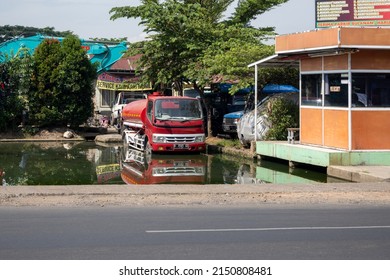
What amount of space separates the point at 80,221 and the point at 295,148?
446 inches

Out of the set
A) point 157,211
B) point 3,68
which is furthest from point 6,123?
point 157,211

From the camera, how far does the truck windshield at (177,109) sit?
25000 millimetres

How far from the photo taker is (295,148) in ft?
69.8

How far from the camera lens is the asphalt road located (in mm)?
8625

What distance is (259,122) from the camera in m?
25.3

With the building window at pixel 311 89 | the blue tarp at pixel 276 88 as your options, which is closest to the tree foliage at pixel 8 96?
the blue tarp at pixel 276 88

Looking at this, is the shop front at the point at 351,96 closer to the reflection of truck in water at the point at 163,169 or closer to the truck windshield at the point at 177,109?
the reflection of truck in water at the point at 163,169

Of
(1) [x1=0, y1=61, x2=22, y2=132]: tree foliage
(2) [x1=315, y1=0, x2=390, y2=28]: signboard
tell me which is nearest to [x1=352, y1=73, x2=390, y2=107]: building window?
Result: (2) [x1=315, y1=0, x2=390, y2=28]: signboard

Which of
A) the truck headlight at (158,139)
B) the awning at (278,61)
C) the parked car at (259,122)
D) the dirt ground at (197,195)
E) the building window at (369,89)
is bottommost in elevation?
the dirt ground at (197,195)

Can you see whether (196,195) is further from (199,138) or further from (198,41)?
(198,41)

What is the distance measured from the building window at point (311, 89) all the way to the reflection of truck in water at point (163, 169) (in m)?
4.26

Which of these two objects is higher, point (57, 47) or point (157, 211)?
point (57, 47)

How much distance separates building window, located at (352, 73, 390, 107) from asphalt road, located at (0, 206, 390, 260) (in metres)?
7.07

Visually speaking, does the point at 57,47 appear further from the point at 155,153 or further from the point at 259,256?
the point at 259,256
